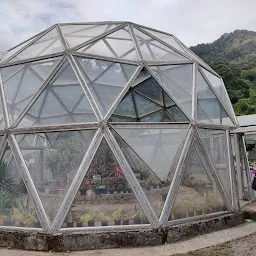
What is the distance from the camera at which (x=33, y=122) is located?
9719mm

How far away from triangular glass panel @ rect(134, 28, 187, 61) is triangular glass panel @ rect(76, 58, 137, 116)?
3.93 feet

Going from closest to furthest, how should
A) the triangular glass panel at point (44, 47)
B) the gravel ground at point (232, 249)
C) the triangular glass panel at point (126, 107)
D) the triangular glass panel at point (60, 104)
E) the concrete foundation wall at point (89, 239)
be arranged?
the gravel ground at point (232, 249) < the concrete foundation wall at point (89, 239) < the triangular glass panel at point (60, 104) < the triangular glass panel at point (126, 107) < the triangular glass panel at point (44, 47)

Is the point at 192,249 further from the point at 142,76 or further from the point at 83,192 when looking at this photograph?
the point at 142,76

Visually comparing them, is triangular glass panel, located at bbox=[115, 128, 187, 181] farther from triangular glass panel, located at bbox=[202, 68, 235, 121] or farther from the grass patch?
triangular glass panel, located at bbox=[202, 68, 235, 121]

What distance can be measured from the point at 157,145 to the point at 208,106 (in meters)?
2.87

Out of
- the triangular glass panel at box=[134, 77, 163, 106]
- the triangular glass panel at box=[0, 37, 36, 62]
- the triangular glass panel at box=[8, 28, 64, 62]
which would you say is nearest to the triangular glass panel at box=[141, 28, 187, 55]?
the triangular glass panel at box=[134, 77, 163, 106]

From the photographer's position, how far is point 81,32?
40.6 ft

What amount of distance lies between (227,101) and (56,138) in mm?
7360

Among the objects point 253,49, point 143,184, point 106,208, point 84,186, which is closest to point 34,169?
point 84,186

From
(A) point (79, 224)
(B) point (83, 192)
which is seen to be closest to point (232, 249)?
(A) point (79, 224)

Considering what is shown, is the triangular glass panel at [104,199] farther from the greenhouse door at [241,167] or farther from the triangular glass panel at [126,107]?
the greenhouse door at [241,167]

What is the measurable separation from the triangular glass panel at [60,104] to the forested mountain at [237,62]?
137ft

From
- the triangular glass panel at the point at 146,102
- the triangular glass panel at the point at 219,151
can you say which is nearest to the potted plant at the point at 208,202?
the triangular glass panel at the point at 219,151

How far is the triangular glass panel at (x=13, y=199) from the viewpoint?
885 centimetres
